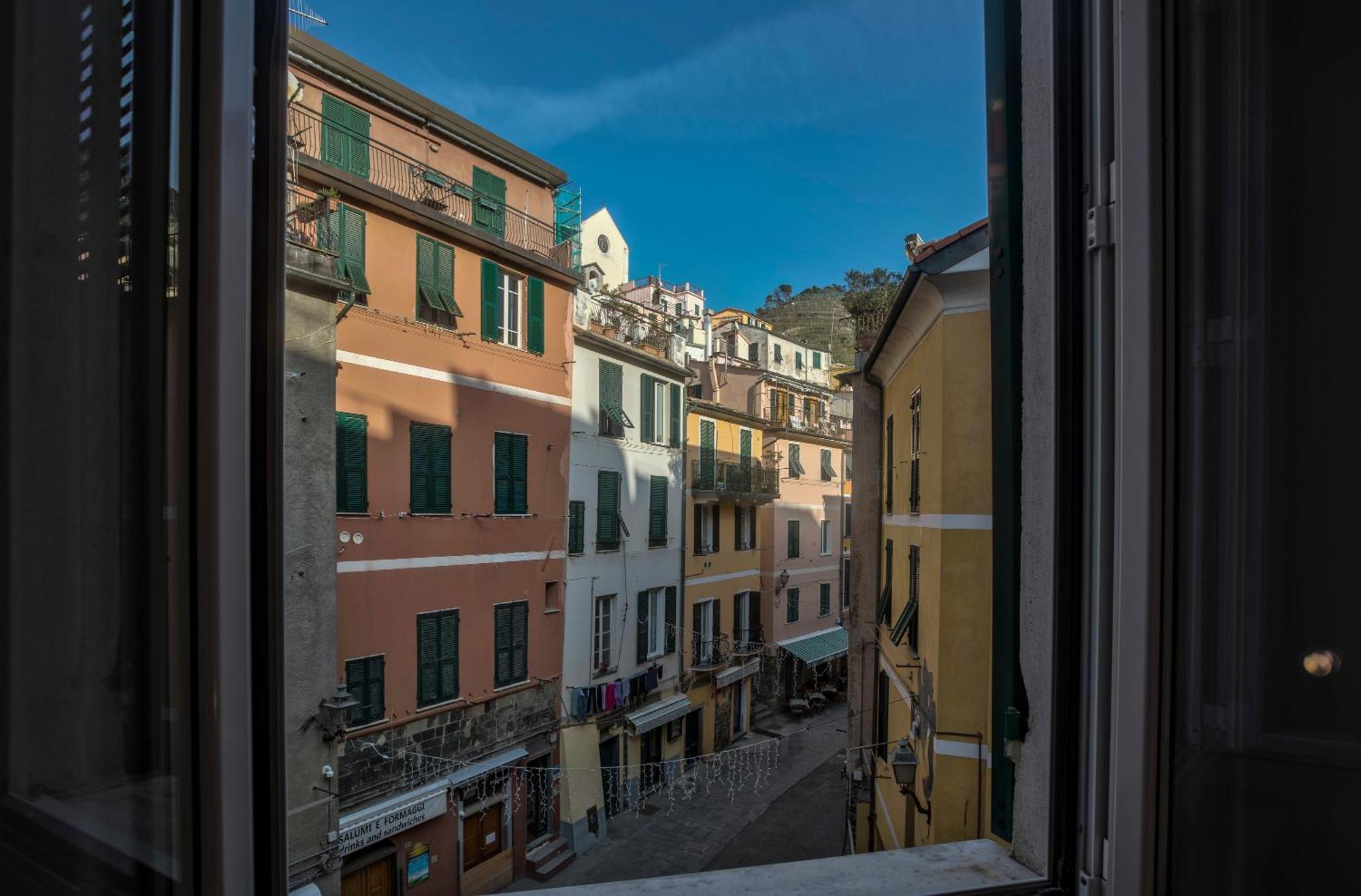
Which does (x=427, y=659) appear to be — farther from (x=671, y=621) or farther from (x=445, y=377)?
(x=671, y=621)

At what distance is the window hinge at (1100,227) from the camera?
0.92 metres

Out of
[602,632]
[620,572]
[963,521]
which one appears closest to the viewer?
[963,521]

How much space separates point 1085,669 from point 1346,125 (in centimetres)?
72

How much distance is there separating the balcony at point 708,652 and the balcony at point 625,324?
A: 521 cm

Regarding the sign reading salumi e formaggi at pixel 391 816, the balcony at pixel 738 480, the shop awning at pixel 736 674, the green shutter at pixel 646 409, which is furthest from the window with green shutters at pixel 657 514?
the sign reading salumi e formaggi at pixel 391 816

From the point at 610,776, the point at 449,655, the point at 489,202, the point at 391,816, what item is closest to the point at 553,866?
the point at 610,776

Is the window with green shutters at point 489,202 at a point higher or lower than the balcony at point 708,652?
higher

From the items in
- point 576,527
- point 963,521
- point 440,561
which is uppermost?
point 963,521

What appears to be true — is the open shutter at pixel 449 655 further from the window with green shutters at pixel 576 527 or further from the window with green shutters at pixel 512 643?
the window with green shutters at pixel 576 527

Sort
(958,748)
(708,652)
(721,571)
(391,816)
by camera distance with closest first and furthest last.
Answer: (958,748) < (391,816) < (708,652) < (721,571)

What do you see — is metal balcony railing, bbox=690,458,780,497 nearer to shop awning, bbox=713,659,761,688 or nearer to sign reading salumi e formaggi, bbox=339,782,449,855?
shop awning, bbox=713,659,761,688

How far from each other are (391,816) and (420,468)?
3.50 meters

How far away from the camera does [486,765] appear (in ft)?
27.7

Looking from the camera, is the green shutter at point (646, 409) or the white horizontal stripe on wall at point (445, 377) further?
the green shutter at point (646, 409)
